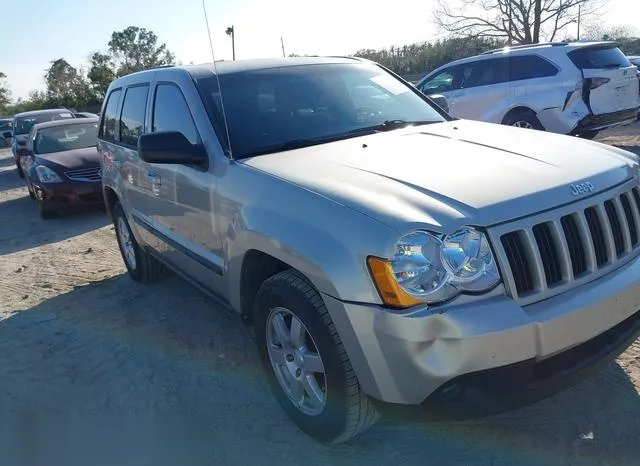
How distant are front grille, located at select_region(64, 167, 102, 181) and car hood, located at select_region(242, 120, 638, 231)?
7.12 m

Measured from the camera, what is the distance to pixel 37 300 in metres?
5.52

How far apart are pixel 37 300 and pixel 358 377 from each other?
4158mm

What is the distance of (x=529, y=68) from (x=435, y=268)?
8543 mm

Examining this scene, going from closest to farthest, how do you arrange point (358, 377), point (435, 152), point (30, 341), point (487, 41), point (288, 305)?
point (358, 377) < point (288, 305) < point (435, 152) < point (30, 341) < point (487, 41)

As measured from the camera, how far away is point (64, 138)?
10727 mm

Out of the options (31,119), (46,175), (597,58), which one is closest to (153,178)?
(46,175)

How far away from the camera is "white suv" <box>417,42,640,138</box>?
29.9 feet

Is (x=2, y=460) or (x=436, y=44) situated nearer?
(x=2, y=460)

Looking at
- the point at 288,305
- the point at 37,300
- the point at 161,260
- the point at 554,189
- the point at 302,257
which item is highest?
the point at 554,189

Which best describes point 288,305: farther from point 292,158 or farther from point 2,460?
point 2,460

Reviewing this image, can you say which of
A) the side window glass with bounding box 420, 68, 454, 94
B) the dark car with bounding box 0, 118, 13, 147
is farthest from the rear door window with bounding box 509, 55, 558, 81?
the dark car with bounding box 0, 118, 13, 147

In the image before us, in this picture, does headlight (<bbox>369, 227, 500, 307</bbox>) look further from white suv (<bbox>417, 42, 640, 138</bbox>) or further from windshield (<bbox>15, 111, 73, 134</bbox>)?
windshield (<bbox>15, 111, 73, 134</bbox>)

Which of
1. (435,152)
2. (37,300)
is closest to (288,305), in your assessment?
(435,152)

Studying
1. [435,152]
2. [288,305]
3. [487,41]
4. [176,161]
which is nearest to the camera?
[288,305]
